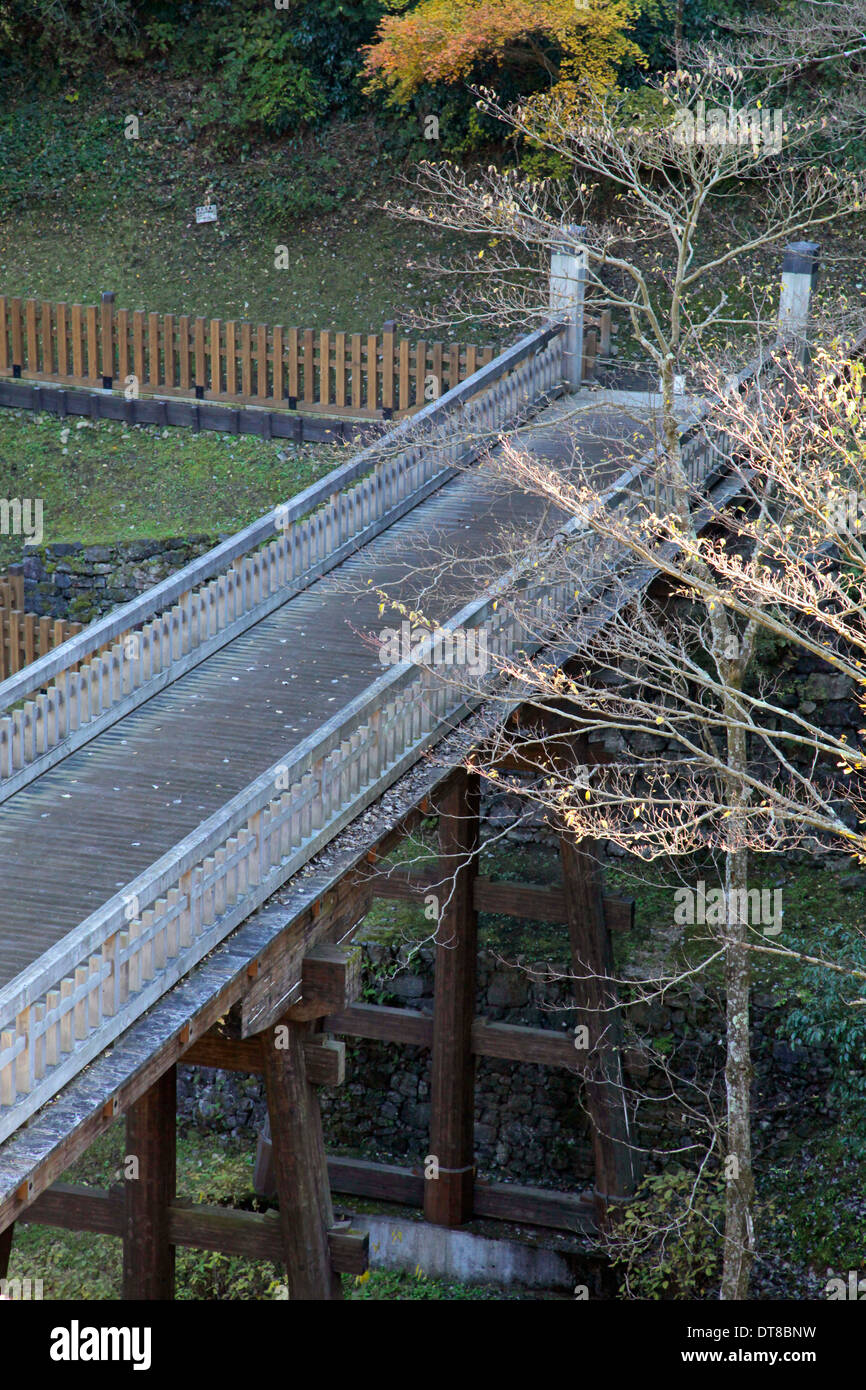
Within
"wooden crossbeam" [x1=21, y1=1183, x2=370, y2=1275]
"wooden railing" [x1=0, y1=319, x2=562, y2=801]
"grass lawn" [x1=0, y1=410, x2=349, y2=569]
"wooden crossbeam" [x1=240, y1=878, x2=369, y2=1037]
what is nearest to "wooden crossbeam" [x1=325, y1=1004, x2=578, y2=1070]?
"wooden crossbeam" [x1=21, y1=1183, x2=370, y2=1275]

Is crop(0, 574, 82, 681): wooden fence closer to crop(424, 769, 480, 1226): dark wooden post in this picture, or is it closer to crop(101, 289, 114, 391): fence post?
crop(101, 289, 114, 391): fence post

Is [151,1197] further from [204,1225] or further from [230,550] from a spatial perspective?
[230,550]

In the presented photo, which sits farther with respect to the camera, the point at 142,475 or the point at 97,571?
the point at 142,475

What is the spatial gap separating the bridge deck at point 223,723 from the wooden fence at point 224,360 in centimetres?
409

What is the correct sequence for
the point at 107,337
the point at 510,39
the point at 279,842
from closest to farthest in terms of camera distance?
the point at 279,842 → the point at 107,337 → the point at 510,39

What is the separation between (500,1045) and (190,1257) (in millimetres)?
3901

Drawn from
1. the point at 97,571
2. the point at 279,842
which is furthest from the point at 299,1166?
the point at 97,571

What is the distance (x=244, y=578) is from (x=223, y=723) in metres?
2.32

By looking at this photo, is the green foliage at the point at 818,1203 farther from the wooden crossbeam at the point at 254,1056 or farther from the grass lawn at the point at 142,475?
the grass lawn at the point at 142,475

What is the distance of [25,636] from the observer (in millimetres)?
18922

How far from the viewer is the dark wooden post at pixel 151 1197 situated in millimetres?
13047

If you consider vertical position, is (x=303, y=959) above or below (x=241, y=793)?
below

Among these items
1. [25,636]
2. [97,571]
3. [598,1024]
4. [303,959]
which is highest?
[97,571]

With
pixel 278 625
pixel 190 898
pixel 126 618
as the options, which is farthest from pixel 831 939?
pixel 190 898
